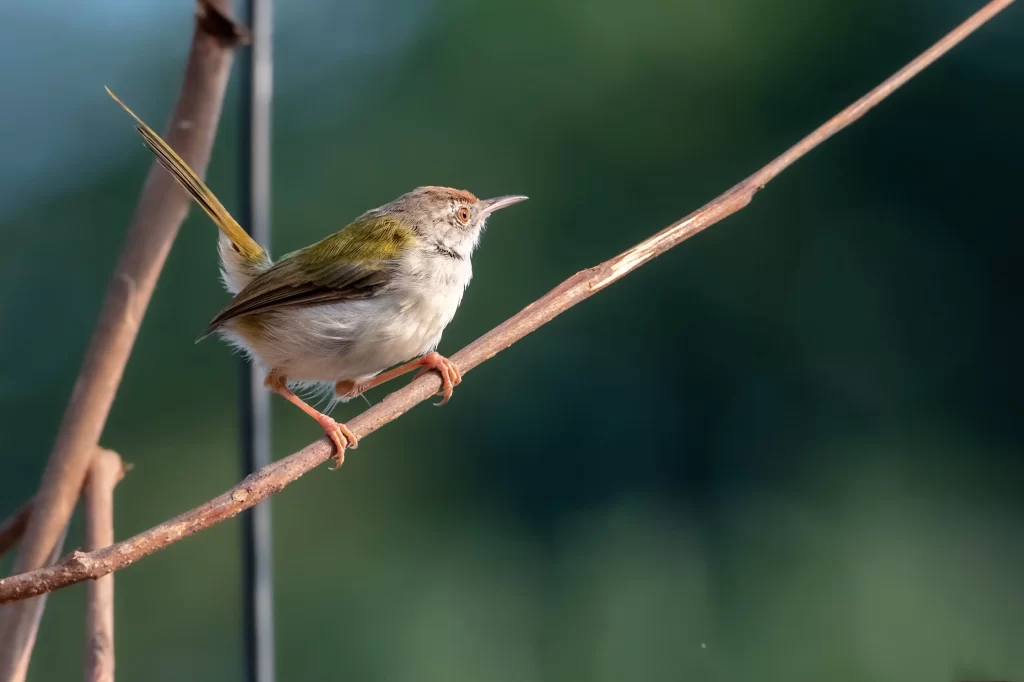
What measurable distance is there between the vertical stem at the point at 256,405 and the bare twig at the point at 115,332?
48mm

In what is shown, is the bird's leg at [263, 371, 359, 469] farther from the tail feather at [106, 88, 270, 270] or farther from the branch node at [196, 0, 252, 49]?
the branch node at [196, 0, 252, 49]

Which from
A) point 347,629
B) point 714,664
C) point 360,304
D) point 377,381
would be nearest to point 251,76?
point 360,304

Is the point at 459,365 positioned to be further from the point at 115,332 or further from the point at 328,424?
the point at 115,332

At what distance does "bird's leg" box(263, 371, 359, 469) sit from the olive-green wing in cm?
17

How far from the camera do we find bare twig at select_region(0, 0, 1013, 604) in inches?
44.9

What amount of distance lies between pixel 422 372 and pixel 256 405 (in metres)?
0.38

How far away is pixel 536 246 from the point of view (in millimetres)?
7367

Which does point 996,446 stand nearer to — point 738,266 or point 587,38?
point 738,266

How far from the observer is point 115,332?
1.52 metres

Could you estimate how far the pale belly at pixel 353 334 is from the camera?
5.96ft

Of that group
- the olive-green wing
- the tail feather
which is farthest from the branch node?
the olive-green wing

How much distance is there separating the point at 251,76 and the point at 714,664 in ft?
14.4

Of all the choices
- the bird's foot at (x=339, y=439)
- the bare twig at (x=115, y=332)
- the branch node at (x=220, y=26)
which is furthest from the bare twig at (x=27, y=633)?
the branch node at (x=220, y=26)

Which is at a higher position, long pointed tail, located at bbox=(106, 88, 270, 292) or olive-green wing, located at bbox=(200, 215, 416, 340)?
long pointed tail, located at bbox=(106, 88, 270, 292)
